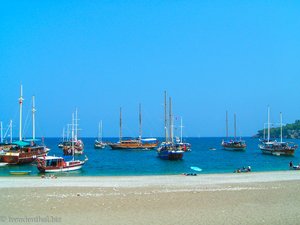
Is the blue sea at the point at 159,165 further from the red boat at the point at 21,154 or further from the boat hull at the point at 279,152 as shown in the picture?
the boat hull at the point at 279,152

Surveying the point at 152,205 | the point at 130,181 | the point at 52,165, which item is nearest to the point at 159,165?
the point at 52,165

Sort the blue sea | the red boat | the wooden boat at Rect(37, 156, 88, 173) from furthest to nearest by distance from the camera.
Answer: the red boat, the blue sea, the wooden boat at Rect(37, 156, 88, 173)

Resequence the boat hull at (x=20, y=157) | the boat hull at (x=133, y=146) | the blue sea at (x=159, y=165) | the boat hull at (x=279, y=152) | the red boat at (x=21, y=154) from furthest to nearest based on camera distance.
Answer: the boat hull at (x=133, y=146) → the boat hull at (x=279, y=152) → the red boat at (x=21, y=154) → the boat hull at (x=20, y=157) → the blue sea at (x=159, y=165)

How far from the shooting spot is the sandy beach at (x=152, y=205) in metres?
17.5

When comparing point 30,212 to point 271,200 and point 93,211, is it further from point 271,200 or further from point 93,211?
point 271,200

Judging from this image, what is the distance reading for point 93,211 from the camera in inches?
767

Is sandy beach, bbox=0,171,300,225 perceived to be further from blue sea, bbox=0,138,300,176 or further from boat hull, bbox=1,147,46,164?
boat hull, bbox=1,147,46,164

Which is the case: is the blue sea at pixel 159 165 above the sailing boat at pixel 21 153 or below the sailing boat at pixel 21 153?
below

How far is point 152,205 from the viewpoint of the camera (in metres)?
21.0

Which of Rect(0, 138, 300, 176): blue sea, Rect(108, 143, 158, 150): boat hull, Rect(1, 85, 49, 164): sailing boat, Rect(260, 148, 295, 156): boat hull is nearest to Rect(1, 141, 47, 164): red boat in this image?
Rect(1, 85, 49, 164): sailing boat

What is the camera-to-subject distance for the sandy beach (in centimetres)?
1750

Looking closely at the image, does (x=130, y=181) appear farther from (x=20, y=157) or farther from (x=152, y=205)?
(x=20, y=157)

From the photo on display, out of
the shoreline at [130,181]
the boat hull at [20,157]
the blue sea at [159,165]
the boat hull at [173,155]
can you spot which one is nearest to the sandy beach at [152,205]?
the shoreline at [130,181]

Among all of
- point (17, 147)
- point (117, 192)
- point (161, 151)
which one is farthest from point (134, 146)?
point (117, 192)
